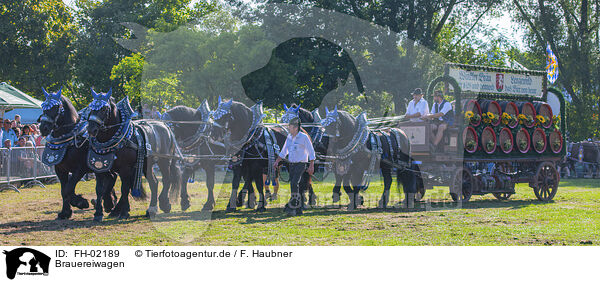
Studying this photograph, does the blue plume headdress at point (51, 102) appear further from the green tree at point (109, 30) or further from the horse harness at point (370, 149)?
the green tree at point (109, 30)

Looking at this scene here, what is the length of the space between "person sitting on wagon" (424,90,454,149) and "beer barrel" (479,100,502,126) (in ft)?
3.20

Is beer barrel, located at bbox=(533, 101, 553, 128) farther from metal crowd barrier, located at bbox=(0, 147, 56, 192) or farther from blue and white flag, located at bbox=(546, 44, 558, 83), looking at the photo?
metal crowd barrier, located at bbox=(0, 147, 56, 192)

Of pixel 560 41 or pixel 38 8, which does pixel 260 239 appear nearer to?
pixel 38 8

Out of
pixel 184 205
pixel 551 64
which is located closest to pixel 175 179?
pixel 184 205

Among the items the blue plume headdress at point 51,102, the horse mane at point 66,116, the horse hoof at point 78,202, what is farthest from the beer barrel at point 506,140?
the blue plume headdress at point 51,102

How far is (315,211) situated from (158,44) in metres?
23.4

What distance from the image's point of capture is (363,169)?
13875 mm

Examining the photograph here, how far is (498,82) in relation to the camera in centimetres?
1580

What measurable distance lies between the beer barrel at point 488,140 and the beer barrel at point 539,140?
1532 mm

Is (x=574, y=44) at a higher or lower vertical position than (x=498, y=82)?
higher

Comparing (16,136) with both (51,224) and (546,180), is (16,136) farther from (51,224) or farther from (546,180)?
(546,180)

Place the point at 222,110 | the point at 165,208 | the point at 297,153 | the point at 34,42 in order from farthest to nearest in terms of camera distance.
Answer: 1. the point at 34,42
2. the point at 222,110
3. the point at 165,208
4. the point at 297,153
